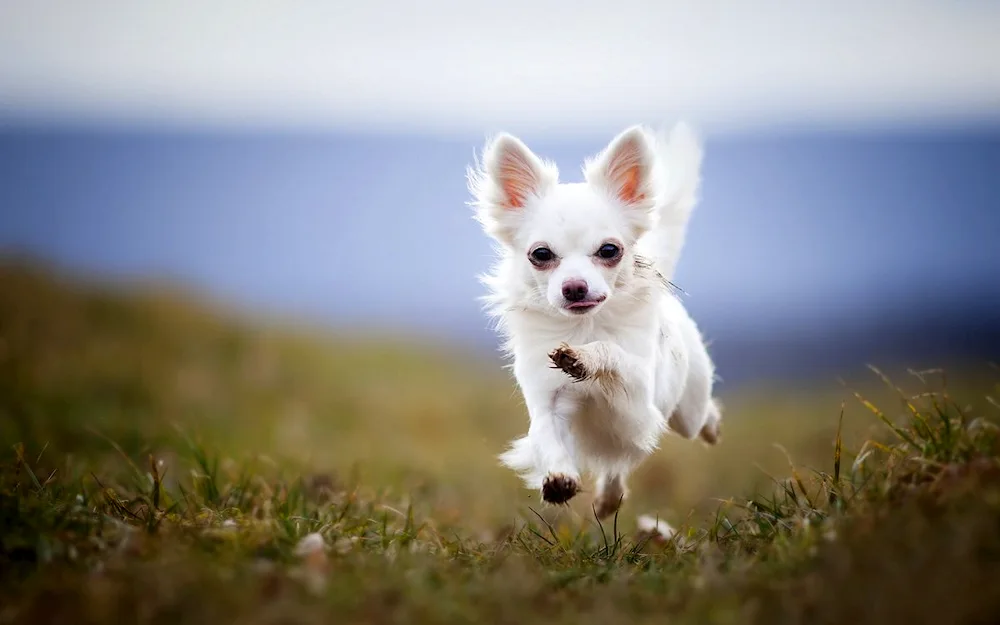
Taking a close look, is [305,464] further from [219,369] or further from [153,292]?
[153,292]

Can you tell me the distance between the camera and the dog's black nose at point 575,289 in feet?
11.7

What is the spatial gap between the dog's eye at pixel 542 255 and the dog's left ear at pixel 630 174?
1.71ft

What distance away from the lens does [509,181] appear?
4215mm

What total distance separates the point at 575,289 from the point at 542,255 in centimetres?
33

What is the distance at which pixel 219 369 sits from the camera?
382 inches

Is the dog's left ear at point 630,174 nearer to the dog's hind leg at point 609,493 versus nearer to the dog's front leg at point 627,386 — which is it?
the dog's front leg at point 627,386

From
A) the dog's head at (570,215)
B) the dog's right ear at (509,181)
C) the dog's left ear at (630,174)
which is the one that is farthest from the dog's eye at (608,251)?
the dog's right ear at (509,181)

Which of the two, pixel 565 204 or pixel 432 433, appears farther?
pixel 432 433

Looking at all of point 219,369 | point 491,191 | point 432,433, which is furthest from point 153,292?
point 491,191

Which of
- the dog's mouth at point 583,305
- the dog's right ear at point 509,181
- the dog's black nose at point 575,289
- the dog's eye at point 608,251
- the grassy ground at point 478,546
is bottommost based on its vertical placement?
the grassy ground at point 478,546

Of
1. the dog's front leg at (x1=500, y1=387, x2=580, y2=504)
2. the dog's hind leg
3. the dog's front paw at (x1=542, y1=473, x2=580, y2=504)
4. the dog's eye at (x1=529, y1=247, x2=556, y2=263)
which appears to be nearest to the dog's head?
the dog's eye at (x1=529, y1=247, x2=556, y2=263)

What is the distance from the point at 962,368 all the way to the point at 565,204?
10.2 m

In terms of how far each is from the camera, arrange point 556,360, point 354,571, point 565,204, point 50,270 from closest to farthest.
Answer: point 354,571, point 556,360, point 565,204, point 50,270

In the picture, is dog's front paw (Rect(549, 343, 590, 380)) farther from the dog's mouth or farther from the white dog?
the dog's mouth
